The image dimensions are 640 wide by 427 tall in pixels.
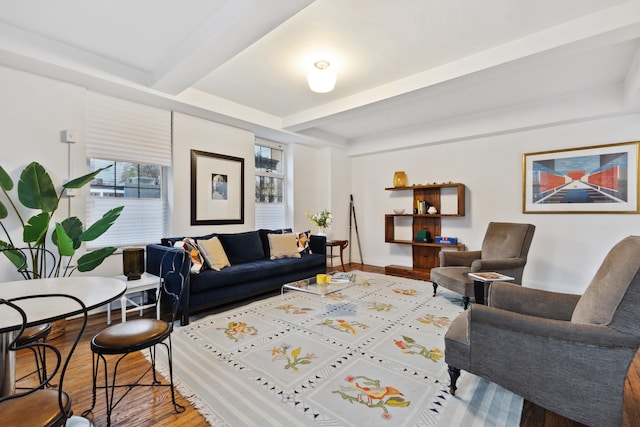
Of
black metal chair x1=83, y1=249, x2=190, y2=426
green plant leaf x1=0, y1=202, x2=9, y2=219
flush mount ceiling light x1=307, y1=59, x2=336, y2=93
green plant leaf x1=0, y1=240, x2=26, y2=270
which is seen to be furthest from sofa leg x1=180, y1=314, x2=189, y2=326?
flush mount ceiling light x1=307, y1=59, x2=336, y2=93

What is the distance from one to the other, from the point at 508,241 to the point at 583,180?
1.57 metres

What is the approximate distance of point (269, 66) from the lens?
321 cm

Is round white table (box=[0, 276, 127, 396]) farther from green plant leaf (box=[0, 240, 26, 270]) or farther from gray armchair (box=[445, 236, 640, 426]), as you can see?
gray armchair (box=[445, 236, 640, 426])

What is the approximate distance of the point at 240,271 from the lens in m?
3.53

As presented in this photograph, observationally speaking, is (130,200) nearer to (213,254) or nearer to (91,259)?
(91,259)

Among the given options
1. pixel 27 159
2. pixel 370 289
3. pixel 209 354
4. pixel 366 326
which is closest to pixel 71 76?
pixel 27 159

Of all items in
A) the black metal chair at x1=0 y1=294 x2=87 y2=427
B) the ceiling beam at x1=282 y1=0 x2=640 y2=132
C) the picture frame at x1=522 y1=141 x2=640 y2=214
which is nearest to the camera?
the black metal chair at x1=0 y1=294 x2=87 y2=427

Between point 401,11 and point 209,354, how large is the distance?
3.10 m

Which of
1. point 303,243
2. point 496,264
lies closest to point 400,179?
point 303,243

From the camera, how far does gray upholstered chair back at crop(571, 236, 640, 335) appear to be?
1.33 meters

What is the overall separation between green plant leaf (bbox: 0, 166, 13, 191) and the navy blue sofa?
4.23 feet

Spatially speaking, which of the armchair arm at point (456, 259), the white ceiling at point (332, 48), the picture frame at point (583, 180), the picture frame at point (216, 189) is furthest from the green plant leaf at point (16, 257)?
the picture frame at point (583, 180)

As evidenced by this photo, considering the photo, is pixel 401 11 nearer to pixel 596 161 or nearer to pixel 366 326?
pixel 366 326

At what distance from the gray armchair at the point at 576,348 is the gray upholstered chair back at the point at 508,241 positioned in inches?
81.3
